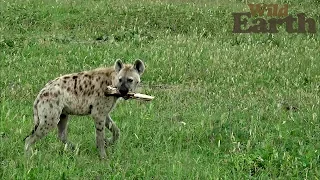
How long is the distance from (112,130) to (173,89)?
169 inches

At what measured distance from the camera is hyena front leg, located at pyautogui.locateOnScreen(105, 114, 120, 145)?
30.2 feet

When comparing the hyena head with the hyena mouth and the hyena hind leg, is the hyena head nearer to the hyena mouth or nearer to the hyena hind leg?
the hyena mouth

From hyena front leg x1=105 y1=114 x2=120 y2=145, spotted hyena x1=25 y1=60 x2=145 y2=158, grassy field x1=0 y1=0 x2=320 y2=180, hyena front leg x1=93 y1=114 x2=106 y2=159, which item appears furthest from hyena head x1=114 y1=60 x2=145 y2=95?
grassy field x1=0 y1=0 x2=320 y2=180

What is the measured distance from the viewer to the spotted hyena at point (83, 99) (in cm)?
853

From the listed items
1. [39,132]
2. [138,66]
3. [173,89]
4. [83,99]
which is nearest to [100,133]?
[83,99]

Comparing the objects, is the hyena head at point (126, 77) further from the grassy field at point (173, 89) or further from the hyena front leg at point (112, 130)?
the grassy field at point (173, 89)

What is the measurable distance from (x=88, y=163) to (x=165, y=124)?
7.71 ft

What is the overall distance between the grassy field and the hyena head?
101 cm

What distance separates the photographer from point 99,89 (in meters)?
9.06

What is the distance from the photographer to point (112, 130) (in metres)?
9.28

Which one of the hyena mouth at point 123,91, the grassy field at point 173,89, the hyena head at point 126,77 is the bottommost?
the grassy field at point 173,89

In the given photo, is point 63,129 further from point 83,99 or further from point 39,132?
point 39,132

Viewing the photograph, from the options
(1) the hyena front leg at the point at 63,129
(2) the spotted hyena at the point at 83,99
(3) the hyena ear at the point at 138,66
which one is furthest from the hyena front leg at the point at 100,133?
(3) the hyena ear at the point at 138,66

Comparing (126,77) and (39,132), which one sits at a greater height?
(126,77)
